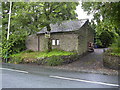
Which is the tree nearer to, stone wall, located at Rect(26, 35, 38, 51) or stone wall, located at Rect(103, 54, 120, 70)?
stone wall, located at Rect(103, 54, 120, 70)

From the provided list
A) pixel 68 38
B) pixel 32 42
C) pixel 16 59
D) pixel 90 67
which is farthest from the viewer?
pixel 32 42

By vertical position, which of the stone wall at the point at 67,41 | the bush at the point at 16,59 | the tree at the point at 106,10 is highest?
the tree at the point at 106,10

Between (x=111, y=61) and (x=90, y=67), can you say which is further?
(x=90, y=67)

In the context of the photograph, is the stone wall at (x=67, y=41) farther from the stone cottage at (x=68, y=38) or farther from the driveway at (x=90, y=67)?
the driveway at (x=90, y=67)

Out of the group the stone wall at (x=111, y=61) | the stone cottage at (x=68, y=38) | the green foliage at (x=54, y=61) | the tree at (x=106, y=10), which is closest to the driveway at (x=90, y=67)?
the stone wall at (x=111, y=61)

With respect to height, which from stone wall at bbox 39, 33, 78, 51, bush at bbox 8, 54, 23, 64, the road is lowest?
the road

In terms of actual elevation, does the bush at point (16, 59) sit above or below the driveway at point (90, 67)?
above

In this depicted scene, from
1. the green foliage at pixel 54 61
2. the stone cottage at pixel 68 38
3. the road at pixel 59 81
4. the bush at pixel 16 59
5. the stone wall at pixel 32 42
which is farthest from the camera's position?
the stone wall at pixel 32 42

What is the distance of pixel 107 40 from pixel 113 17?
1550 cm

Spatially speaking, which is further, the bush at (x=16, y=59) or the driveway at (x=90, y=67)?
the bush at (x=16, y=59)

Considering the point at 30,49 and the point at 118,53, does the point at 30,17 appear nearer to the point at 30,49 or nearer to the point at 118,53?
the point at 30,49

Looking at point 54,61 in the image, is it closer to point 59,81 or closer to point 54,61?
point 54,61

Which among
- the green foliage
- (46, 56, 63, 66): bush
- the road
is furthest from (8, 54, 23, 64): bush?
the road

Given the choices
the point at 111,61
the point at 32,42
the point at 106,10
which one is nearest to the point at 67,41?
the point at 32,42
